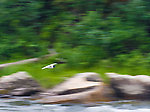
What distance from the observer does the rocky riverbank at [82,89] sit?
18.7 ft

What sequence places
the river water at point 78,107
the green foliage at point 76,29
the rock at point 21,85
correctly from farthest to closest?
1. the green foliage at point 76,29
2. the rock at point 21,85
3. the river water at point 78,107

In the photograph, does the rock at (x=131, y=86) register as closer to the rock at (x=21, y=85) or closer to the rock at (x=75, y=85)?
the rock at (x=75, y=85)

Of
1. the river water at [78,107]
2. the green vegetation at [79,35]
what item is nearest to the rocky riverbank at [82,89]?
the river water at [78,107]

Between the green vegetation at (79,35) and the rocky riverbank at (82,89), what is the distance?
0.39 m

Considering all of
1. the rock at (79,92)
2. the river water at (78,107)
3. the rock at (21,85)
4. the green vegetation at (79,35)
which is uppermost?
the green vegetation at (79,35)

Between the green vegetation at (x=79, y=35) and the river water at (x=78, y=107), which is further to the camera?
the green vegetation at (x=79, y=35)

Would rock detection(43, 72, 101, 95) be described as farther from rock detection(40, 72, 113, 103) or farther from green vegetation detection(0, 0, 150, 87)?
green vegetation detection(0, 0, 150, 87)

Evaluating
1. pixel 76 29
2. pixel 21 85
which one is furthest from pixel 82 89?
pixel 76 29

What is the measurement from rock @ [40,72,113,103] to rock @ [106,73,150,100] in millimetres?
172

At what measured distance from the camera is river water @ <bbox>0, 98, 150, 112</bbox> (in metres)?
5.27

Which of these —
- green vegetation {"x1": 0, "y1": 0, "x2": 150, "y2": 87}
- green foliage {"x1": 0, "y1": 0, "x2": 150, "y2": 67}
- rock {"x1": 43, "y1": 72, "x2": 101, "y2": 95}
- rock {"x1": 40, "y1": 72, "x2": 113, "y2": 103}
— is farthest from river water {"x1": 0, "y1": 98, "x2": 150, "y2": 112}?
green foliage {"x1": 0, "y1": 0, "x2": 150, "y2": 67}

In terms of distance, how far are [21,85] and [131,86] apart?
7.46 ft

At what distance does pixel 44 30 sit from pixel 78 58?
6.95ft

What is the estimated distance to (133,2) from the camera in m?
7.42
